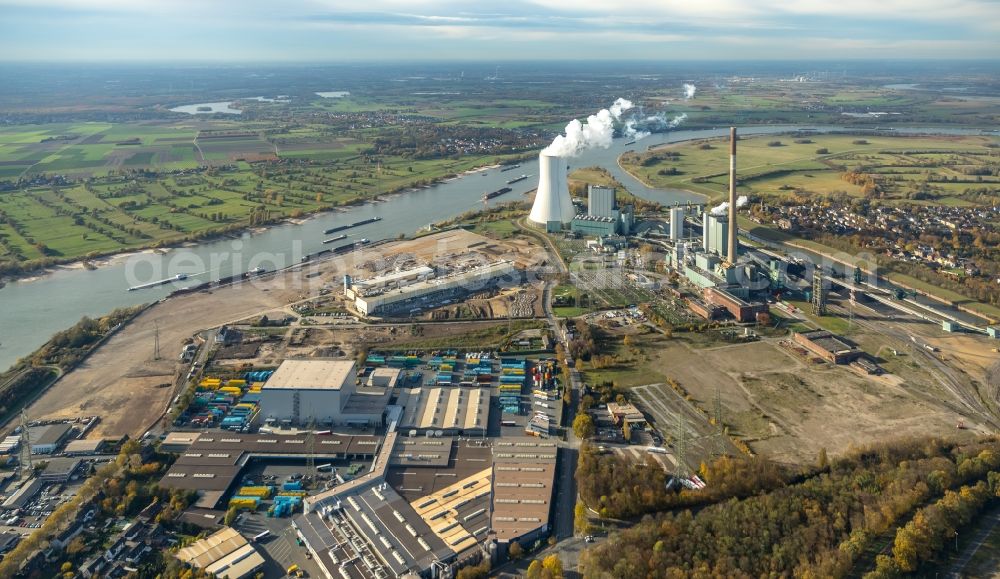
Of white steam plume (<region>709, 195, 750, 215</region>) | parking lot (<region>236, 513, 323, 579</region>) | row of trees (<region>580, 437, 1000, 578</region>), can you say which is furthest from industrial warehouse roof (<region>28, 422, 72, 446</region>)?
white steam plume (<region>709, 195, 750, 215</region>)

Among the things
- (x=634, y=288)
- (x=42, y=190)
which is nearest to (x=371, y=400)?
(x=634, y=288)

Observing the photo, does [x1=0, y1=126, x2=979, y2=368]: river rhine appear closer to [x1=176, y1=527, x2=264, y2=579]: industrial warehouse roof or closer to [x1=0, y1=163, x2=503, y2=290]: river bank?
[x1=0, y1=163, x2=503, y2=290]: river bank

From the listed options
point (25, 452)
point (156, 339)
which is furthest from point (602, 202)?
point (25, 452)

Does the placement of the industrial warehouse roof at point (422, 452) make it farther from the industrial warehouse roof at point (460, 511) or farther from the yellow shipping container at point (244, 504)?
the yellow shipping container at point (244, 504)

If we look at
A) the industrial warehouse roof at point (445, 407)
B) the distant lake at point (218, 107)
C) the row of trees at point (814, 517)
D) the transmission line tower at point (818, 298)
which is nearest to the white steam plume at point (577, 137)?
the transmission line tower at point (818, 298)

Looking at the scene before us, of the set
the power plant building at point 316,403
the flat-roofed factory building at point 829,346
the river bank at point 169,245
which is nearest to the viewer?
the power plant building at point 316,403

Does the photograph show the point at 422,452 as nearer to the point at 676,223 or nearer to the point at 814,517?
the point at 814,517
